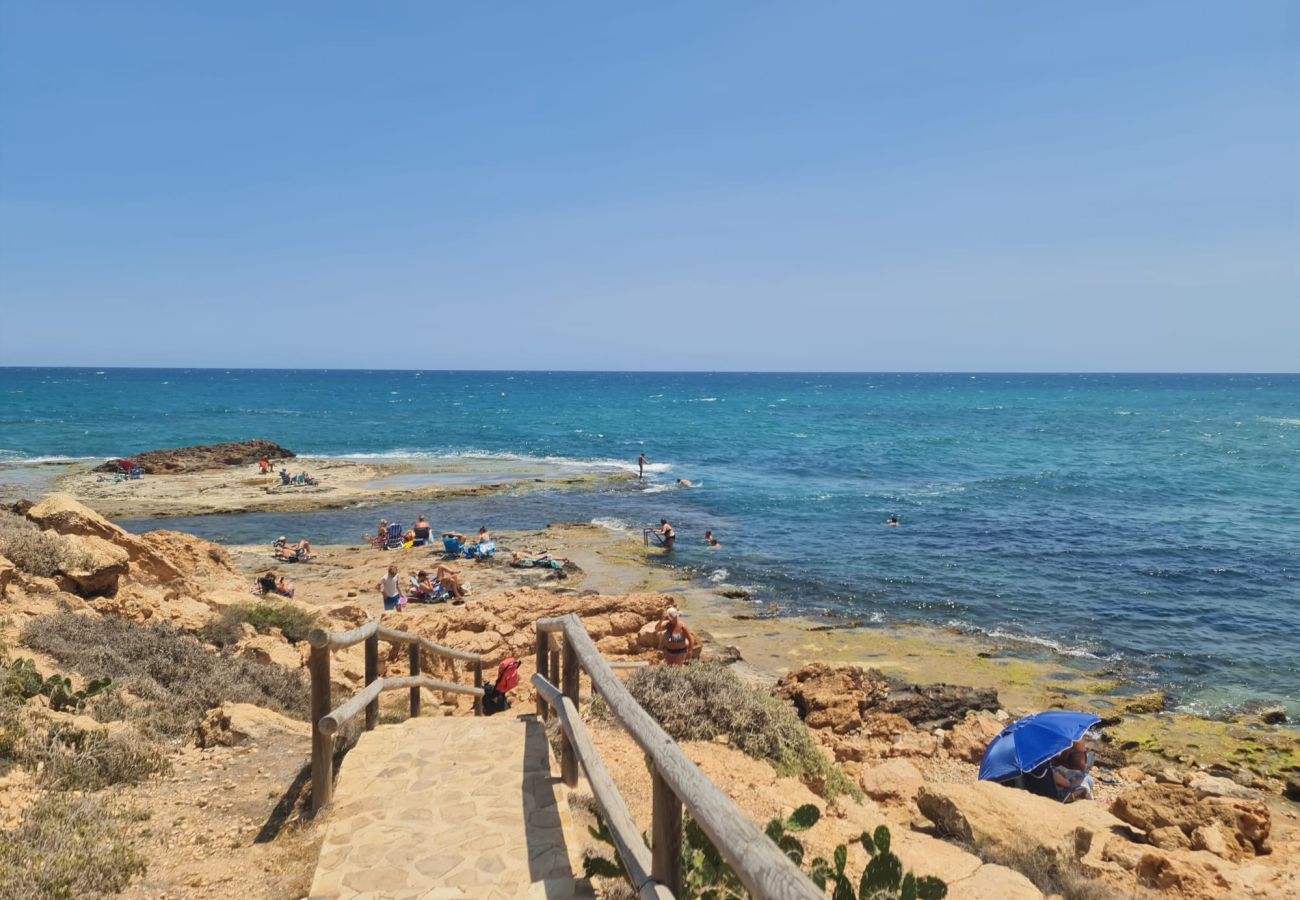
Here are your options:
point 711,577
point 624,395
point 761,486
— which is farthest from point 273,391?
point 711,577

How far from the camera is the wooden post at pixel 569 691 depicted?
18.6ft

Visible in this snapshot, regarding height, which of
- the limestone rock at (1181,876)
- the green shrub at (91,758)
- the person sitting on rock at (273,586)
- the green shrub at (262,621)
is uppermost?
the green shrub at (91,758)

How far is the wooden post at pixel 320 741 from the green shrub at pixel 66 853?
102 centimetres

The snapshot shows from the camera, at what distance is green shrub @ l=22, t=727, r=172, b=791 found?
219 inches

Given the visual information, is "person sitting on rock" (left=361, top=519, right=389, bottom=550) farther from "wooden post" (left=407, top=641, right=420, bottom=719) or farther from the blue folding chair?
"wooden post" (left=407, top=641, right=420, bottom=719)

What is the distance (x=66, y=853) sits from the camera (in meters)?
4.50

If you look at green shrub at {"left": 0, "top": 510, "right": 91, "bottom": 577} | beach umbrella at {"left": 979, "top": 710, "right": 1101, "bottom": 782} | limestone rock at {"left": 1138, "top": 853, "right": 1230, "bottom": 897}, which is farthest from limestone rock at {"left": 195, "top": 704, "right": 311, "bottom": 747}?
beach umbrella at {"left": 979, "top": 710, "right": 1101, "bottom": 782}

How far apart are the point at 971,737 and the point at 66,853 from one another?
1063cm

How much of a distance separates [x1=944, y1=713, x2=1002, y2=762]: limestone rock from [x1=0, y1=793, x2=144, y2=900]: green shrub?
32.5 ft

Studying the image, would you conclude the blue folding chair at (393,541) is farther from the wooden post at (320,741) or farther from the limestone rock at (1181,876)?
the limestone rock at (1181,876)

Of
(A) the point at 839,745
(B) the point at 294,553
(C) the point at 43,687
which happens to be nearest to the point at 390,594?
(B) the point at 294,553

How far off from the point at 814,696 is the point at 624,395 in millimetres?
123612

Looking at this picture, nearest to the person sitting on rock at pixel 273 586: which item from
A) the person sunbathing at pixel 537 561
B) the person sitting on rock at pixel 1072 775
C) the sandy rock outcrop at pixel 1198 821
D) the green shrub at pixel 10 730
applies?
the person sunbathing at pixel 537 561

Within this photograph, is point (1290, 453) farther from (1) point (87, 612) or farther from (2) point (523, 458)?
(1) point (87, 612)
